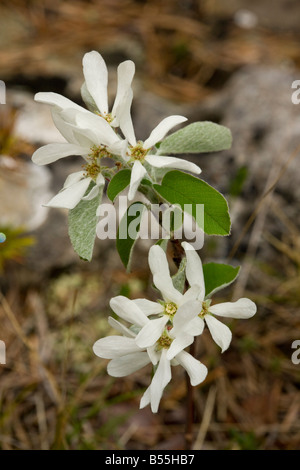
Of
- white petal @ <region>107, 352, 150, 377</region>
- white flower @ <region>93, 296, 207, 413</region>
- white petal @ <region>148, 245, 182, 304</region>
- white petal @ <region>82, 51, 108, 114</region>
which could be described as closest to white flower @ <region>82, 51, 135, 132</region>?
white petal @ <region>82, 51, 108, 114</region>

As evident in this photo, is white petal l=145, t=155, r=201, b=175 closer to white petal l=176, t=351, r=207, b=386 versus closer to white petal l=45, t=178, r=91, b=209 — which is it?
white petal l=45, t=178, r=91, b=209

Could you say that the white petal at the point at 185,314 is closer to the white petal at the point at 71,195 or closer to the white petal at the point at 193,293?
the white petal at the point at 193,293

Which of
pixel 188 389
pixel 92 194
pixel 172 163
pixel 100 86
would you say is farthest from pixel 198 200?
pixel 188 389

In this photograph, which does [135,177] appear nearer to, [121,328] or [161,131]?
[161,131]

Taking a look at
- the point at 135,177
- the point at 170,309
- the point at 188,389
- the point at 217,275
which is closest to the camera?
the point at 135,177

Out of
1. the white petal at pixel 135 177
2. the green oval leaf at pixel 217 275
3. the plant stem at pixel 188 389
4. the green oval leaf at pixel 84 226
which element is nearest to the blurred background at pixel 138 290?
the plant stem at pixel 188 389

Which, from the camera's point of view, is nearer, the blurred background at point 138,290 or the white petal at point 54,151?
the white petal at point 54,151

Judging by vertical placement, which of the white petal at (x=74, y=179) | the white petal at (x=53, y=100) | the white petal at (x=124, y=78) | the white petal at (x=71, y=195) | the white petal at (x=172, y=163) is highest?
the white petal at (x=124, y=78)
